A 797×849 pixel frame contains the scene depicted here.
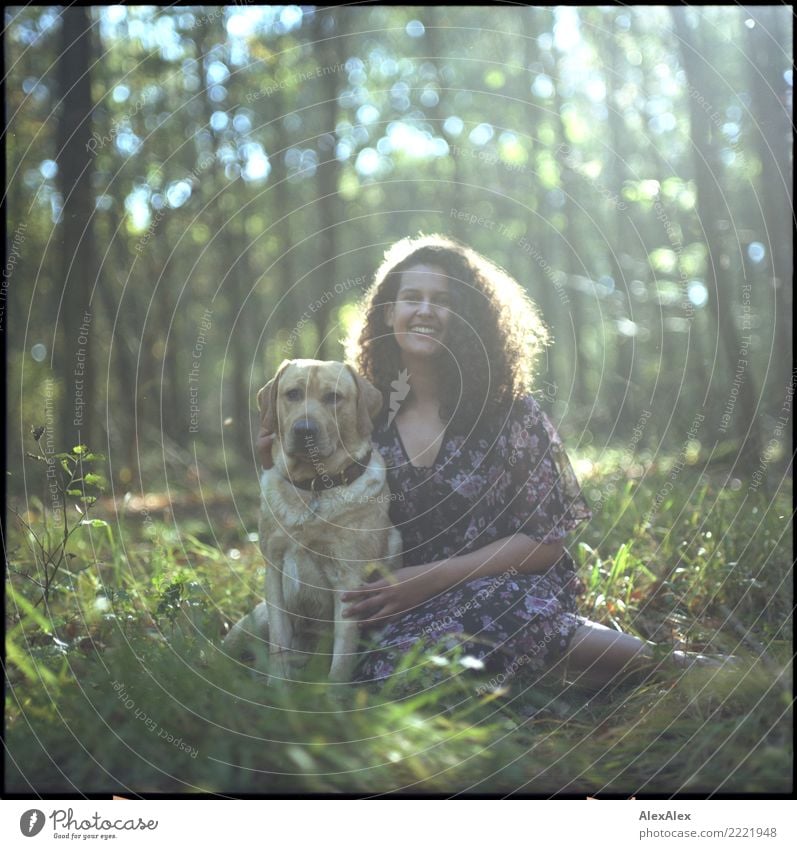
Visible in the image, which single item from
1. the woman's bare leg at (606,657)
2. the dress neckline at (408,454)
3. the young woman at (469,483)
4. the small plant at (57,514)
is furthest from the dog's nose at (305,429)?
the woman's bare leg at (606,657)

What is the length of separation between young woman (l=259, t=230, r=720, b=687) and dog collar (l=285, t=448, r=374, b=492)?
225mm

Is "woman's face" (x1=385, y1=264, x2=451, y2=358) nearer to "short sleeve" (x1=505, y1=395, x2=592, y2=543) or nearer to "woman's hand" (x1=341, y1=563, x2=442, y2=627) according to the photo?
"short sleeve" (x1=505, y1=395, x2=592, y2=543)

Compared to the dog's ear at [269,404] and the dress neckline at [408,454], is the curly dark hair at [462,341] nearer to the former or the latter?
the dress neckline at [408,454]

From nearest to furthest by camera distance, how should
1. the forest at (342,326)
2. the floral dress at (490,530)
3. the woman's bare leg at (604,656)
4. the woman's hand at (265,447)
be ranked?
1. the forest at (342,326)
2. the floral dress at (490,530)
3. the woman's bare leg at (604,656)
4. the woman's hand at (265,447)

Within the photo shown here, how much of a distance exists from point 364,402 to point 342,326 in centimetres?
395

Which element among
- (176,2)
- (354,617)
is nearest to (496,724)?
(354,617)

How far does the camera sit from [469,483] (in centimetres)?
429

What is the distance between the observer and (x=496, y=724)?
133 inches

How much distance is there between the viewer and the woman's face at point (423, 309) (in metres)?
4.26

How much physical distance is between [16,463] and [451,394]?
7.11m

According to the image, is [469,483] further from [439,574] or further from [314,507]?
[314,507]

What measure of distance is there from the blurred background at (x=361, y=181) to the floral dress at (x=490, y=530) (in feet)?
3.56

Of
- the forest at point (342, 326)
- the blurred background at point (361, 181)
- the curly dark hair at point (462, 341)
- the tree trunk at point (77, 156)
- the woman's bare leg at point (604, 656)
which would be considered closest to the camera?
the forest at point (342, 326)

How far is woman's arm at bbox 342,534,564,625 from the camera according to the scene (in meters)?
3.97
